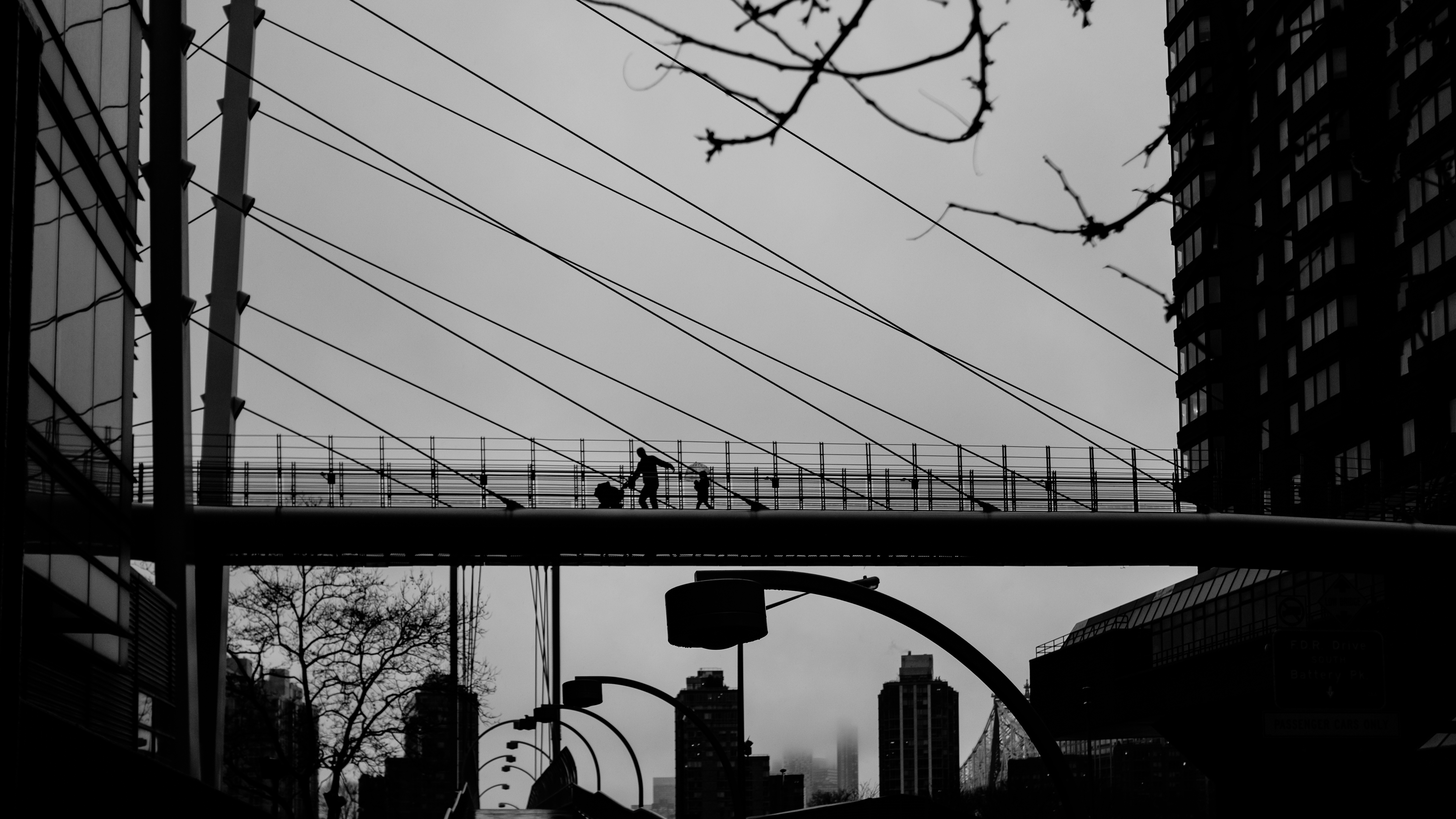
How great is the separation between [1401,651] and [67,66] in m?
35.4

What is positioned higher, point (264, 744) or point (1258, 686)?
point (1258, 686)

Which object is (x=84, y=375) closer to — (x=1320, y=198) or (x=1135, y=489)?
(x=1135, y=489)

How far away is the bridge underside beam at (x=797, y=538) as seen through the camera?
31.5m

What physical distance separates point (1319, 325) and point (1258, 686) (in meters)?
23.1

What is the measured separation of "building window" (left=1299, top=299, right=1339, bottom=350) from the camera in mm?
64875

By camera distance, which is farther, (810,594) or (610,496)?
(610,496)

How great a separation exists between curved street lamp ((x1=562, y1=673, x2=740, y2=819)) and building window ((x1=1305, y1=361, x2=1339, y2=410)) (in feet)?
127

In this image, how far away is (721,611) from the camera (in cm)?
1151

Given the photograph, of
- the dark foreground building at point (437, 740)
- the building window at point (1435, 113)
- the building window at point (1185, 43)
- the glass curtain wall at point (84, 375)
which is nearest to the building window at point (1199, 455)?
the building window at point (1185, 43)

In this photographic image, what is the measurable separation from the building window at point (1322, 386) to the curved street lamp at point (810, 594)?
179ft

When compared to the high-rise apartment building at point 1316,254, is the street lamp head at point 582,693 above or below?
below

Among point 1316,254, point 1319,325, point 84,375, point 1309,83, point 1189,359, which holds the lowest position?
point 1316,254

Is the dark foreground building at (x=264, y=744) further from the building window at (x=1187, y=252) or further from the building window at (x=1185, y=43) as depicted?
the building window at (x=1185, y=43)

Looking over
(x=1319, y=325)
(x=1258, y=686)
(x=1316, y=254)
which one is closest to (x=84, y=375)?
(x=1316, y=254)
